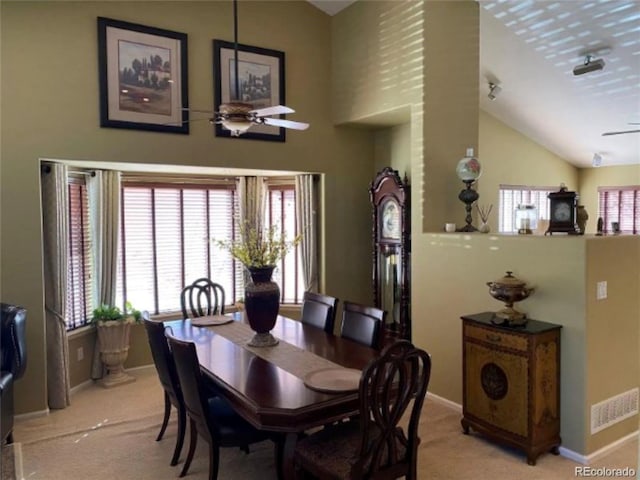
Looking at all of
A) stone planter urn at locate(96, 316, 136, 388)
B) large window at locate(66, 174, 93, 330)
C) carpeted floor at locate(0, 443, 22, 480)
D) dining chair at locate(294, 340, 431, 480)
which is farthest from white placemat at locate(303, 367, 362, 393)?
large window at locate(66, 174, 93, 330)

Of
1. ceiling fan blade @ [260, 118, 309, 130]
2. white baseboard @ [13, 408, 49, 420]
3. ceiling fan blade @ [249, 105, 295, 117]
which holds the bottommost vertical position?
white baseboard @ [13, 408, 49, 420]

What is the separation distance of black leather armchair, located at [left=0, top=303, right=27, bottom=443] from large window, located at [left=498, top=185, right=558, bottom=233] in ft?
21.7

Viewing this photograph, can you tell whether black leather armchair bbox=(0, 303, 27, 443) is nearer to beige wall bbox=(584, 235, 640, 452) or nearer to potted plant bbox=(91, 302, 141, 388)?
potted plant bbox=(91, 302, 141, 388)

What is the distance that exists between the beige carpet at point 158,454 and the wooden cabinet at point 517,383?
5.7 inches

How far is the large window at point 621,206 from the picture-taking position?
802 cm

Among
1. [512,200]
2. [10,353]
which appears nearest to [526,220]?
[10,353]

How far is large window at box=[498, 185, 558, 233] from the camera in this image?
7668 millimetres

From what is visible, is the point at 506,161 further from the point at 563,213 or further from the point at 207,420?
the point at 207,420

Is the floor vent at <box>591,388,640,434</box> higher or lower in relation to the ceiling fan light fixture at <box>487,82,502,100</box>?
lower

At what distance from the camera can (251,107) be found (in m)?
2.96

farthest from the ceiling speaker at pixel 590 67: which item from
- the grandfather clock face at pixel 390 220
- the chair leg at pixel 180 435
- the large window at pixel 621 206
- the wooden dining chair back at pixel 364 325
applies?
the chair leg at pixel 180 435

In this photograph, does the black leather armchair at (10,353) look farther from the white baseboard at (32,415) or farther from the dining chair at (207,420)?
the dining chair at (207,420)

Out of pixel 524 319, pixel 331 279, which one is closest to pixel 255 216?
pixel 331 279

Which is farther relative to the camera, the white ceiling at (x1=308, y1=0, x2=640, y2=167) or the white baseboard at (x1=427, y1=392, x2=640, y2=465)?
the white ceiling at (x1=308, y1=0, x2=640, y2=167)
